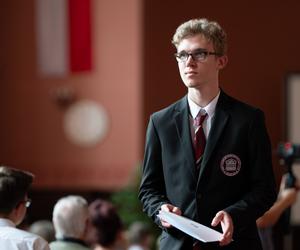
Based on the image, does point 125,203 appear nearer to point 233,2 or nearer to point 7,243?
point 233,2

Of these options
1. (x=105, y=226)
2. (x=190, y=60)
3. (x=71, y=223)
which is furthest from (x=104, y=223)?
(x=190, y=60)

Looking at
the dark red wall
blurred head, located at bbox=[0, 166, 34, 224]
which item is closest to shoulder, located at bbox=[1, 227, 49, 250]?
blurred head, located at bbox=[0, 166, 34, 224]

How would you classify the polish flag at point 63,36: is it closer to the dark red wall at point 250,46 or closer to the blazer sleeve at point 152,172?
the dark red wall at point 250,46

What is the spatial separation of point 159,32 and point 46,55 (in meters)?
1.93

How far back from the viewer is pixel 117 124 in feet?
32.8

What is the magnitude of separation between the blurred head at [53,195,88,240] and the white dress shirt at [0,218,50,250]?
2.72 feet

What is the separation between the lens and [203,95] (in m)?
2.40

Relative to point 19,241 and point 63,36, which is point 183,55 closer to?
point 19,241

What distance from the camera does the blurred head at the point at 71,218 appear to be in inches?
137

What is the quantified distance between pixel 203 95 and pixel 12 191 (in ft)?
2.79

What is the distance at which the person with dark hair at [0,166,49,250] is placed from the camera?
2609 mm

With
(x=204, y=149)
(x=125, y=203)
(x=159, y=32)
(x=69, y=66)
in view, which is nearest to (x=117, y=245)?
(x=204, y=149)

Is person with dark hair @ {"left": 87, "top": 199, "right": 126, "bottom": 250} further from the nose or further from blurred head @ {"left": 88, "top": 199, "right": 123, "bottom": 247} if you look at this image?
the nose

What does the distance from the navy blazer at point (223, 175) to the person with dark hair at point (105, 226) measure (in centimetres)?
150
